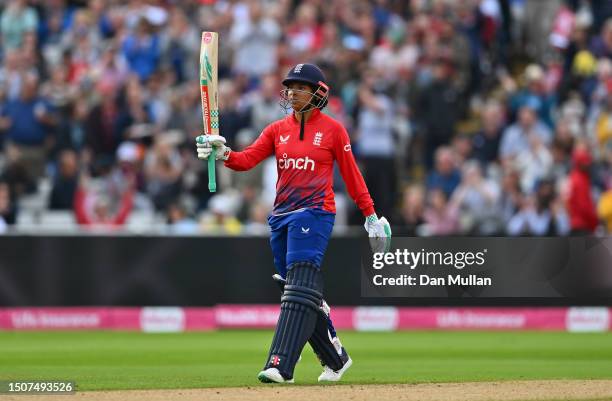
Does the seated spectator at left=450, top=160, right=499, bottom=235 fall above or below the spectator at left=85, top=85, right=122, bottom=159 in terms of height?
below

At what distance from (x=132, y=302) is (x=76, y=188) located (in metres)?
2.38

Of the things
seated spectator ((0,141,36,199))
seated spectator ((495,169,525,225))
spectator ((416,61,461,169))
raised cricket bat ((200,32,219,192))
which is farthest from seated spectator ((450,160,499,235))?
raised cricket bat ((200,32,219,192))

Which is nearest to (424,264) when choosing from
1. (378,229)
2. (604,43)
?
(378,229)

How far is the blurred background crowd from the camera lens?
18406 millimetres

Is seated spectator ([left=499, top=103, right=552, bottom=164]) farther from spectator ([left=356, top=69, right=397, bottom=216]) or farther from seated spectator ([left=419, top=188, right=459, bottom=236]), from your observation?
spectator ([left=356, top=69, right=397, bottom=216])

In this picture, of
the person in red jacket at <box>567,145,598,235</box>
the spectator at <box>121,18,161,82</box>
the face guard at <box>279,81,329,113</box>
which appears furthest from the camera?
the spectator at <box>121,18,161,82</box>

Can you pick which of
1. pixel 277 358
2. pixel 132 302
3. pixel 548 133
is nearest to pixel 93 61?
pixel 132 302

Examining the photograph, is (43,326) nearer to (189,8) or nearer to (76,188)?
(76,188)

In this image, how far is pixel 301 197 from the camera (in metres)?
10.2

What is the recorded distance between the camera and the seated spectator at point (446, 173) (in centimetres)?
1912

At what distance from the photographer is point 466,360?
13.4m

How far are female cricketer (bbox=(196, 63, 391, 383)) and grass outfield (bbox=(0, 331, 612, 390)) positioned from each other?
2.40 ft

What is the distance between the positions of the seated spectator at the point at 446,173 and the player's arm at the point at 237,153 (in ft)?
29.0

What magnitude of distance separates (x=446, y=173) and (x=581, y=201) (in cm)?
225
